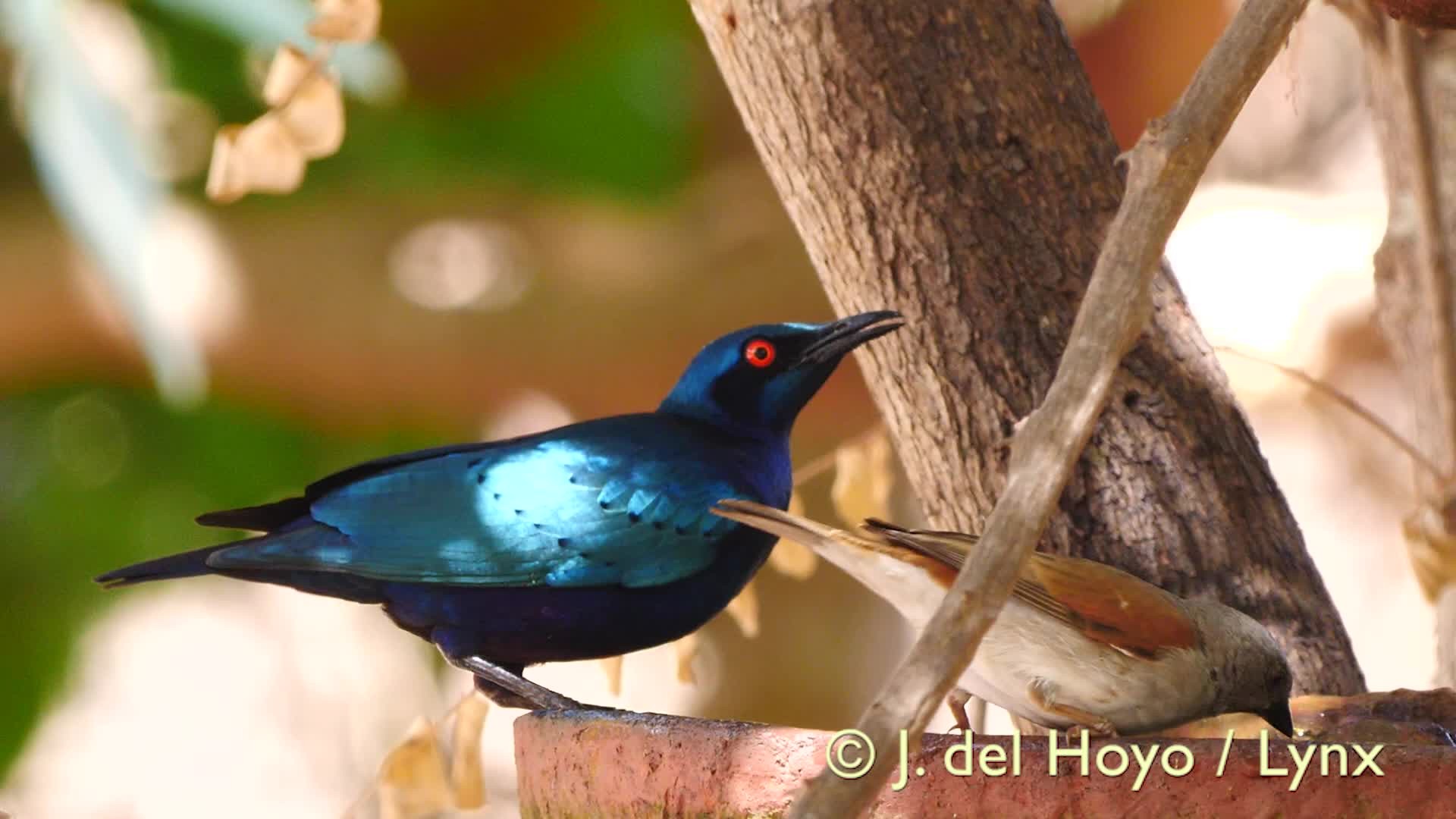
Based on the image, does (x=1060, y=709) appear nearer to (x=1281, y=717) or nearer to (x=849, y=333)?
(x=1281, y=717)

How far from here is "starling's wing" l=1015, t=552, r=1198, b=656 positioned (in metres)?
1.11

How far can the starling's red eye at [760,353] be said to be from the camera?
4.73ft

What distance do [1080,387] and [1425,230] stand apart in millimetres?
1075

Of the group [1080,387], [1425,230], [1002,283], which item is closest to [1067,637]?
[1080,387]

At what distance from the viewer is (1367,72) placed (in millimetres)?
1888

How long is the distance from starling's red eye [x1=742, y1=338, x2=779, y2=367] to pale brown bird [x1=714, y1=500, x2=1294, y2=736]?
0.31 meters

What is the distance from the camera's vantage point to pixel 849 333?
1.33 meters

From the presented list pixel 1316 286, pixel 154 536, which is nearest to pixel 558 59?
pixel 154 536

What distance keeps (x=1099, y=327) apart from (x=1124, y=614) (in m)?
0.32

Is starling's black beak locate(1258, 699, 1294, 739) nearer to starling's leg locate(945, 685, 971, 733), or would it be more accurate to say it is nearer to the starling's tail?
starling's leg locate(945, 685, 971, 733)

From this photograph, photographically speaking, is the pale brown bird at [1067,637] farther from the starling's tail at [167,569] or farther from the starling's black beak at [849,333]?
the starling's tail at [167,569]

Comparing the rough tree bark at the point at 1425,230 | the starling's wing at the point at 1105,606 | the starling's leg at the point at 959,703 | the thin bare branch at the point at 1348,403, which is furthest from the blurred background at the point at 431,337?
the starling's wing at the point at 1105,606

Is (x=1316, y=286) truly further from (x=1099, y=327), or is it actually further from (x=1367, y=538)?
(x=1099, y=327)

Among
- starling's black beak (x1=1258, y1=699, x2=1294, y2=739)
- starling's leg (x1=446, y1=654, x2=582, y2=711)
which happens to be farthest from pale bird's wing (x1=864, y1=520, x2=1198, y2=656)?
starling's leg (x1=446, y1=654, x2=582, y2=711)
